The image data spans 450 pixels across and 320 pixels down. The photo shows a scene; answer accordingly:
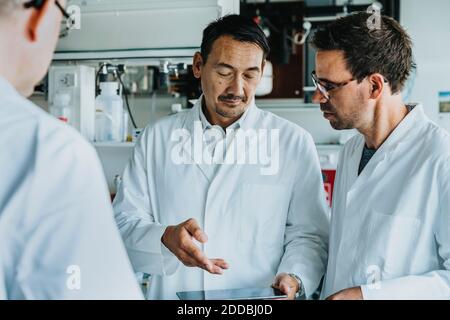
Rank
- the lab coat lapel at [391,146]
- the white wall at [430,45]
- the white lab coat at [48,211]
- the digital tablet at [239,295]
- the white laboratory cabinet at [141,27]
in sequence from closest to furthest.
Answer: the white lab coat at [48,211] → the digital tablet at [239,295] → the lab coat lapel at [391,146] → the white laboratory cabinet at [141,27] → the white wall at [430,45]

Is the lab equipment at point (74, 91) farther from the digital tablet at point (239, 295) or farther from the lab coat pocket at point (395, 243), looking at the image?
the lab coat pocket at point (395, 243)

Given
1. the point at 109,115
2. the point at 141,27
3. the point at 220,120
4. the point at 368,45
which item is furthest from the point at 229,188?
the point at 109,115

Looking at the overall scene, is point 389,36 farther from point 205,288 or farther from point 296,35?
point 296,35

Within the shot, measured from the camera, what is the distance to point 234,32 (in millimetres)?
1217

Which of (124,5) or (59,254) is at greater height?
(124,5)

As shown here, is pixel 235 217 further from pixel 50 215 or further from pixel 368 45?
pixel 50 215

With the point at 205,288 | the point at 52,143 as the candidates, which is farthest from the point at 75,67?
the point at 52,143

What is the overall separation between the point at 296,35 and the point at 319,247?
237 centimetres

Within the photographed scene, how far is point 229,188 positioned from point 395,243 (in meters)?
0.39

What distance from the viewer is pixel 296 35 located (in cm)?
328

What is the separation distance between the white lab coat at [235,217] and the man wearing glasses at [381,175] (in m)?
0.08

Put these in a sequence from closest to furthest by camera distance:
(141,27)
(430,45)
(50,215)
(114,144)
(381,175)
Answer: (50,215) → (381,175) → (141,27) → (114,144) → (430,45)

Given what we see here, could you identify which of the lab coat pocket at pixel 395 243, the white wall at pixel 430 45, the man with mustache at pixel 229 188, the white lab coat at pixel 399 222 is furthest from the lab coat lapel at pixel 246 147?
the white wall at pixel 430 45

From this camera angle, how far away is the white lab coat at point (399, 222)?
0.87 metres
